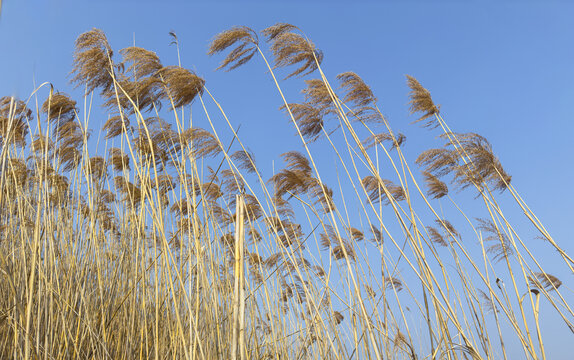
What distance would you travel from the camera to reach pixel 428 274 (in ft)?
9.50

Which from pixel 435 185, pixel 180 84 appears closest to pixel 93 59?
pixel 180 84

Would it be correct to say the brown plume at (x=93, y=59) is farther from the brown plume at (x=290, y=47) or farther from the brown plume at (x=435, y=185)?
the brown plume at (x=435, y=185)

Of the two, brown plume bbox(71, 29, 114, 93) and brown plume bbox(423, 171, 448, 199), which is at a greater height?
brown plume bbox(71, 29, 114, 93)

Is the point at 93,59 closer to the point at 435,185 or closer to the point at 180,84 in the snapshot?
the point at 180,84

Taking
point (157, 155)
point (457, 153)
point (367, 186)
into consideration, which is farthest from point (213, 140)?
point (457, 153)

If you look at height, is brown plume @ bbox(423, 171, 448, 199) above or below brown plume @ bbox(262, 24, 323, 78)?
below

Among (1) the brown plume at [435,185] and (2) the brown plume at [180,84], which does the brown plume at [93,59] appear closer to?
(2) the brown plume at [180,84]

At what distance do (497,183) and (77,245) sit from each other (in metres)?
3.28

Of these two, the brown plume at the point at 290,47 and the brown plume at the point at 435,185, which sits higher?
the brown plume at the point at 290,47

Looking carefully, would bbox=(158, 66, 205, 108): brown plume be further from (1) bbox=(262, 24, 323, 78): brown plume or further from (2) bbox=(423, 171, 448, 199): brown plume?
(2) bbox=(423, 171, 448, 199): brown plume

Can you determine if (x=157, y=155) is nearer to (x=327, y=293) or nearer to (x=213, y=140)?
(x=213, y=140)

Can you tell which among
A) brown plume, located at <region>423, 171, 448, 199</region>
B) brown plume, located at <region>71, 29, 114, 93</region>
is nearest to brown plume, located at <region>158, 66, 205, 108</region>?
brown plume, located at <region>71, 29, 114, 93</region>

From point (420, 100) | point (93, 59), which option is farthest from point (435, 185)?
point (93, 59)

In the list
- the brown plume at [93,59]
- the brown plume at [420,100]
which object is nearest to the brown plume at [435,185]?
the brown plume at [420,100]
